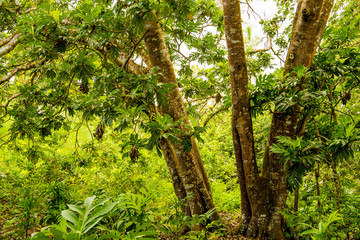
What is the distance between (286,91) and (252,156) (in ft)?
2.86

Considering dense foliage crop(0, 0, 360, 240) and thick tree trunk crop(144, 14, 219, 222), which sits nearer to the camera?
dense foliage crop(0, 0, 360, 240)

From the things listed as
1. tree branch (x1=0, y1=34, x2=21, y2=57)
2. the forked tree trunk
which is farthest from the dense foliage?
the forked tree trunk

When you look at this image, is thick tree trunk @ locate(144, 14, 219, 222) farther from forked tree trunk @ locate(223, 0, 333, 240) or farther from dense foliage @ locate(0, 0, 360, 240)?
forked tree trunk @ locate(223, 0, 333, 240)

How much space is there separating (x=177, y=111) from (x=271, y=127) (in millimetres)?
1079

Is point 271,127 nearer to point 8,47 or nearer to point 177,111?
point 177,111

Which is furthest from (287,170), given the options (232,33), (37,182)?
(37,182)

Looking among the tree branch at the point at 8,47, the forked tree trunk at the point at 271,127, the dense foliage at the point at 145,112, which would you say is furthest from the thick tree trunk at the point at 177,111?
the tree branch at the point at 8,47

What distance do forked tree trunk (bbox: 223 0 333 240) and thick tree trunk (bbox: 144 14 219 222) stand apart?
551 mm

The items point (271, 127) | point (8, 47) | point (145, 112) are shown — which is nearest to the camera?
point (145, 112)

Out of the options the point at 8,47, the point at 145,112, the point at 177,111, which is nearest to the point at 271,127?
the point at 177,111

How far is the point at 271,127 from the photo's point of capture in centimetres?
259

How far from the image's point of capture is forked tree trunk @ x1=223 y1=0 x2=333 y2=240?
2.43 metres

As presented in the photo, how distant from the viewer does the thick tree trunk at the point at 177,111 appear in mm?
2562

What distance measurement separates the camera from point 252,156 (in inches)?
106
